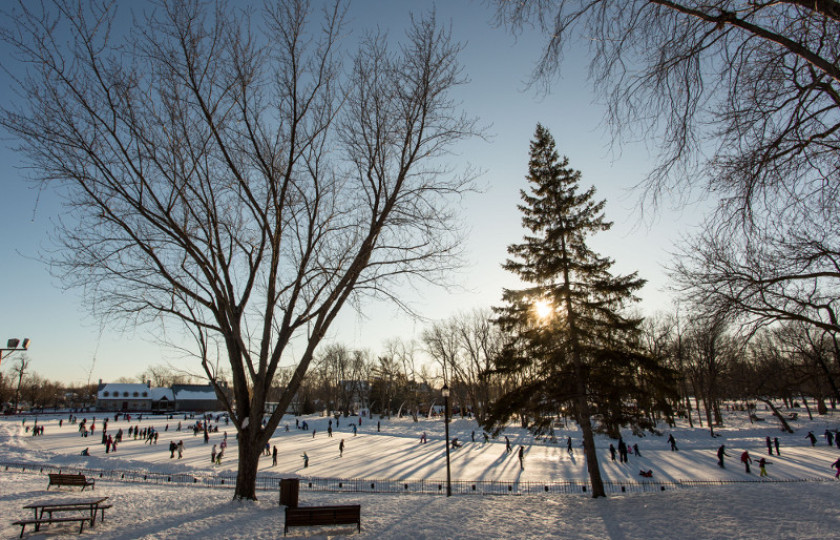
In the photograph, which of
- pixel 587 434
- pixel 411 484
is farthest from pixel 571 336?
pixel 411 484

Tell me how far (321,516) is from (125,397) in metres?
110

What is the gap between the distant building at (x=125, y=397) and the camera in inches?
3652

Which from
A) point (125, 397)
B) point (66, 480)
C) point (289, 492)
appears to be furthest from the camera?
point (125, 397)

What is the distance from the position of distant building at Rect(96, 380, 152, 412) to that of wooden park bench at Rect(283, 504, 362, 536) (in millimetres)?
104367

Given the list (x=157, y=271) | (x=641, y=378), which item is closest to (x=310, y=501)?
(x=157, y=271)

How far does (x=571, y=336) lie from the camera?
16.0 m

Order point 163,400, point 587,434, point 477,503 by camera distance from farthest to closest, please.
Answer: point 163,400
point 587,434
point 477,503

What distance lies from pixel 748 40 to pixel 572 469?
81.1 feet

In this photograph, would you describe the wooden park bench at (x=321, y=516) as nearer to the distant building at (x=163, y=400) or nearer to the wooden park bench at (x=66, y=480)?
the wooden park bench at (x=66, y=480)

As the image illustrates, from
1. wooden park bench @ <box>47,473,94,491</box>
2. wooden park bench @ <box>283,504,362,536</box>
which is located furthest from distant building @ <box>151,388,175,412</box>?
wooden park bench @ <box>283,504,362,536</box>

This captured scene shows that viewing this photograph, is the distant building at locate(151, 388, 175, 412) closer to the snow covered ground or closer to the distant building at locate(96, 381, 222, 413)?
the distant building at locate(96, 381, 222, 413)

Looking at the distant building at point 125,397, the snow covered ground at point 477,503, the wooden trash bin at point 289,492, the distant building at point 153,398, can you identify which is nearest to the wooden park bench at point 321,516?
the snow covered ground at point 477,503

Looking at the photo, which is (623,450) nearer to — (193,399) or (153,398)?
(193,399)

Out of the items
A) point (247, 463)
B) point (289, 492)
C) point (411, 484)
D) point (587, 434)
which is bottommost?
point (411, 484)
